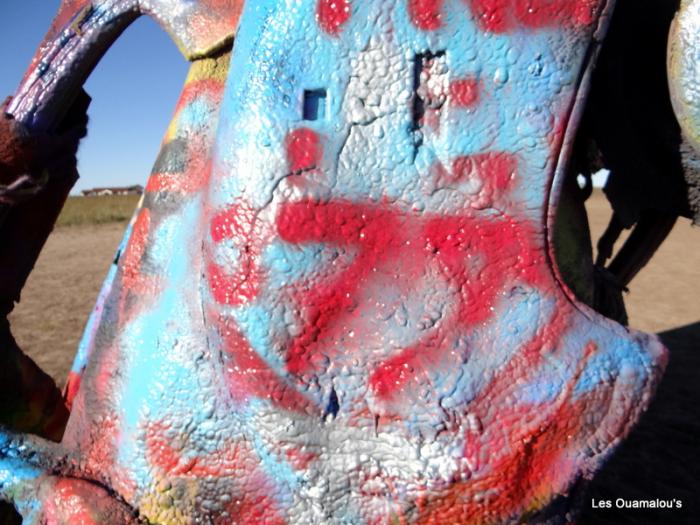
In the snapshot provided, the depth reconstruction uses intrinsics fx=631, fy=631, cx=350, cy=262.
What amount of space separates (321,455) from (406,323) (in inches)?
8.6

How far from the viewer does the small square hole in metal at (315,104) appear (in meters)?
0.87

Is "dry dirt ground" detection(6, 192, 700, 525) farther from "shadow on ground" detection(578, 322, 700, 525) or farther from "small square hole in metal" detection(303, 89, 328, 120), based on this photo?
"small square hole in metal" detection(303, 89, 328, 120)

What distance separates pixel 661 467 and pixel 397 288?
6.70 ft

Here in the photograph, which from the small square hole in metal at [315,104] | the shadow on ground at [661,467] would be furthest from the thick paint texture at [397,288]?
the shadow on ground at [661,467]

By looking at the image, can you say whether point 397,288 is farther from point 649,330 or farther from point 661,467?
point 649,330

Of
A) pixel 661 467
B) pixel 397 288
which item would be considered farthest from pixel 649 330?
pixel 397 288

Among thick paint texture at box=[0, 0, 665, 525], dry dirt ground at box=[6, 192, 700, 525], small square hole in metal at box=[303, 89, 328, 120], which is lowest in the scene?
dry dirt ground at box=[6, 192, 700, 525]

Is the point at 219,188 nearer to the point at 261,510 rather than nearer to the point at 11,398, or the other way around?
the point at 261,510

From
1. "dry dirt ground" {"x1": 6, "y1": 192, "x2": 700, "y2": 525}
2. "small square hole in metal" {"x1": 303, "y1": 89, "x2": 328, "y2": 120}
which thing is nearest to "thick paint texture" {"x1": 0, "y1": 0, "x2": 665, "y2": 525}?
"small square hole in metal" {"x1": 303, "y1": 89, "x2": 328, "y2": 120}

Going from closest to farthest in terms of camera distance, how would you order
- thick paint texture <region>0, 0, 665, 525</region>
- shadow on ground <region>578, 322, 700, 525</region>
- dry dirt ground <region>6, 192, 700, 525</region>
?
thick paint texture <region>0, 0, 665, 525</region>
shadow on ground <region>578, 322, 700, 525</region>
dry dirt ground <region>6, 192, 700, 525</region>

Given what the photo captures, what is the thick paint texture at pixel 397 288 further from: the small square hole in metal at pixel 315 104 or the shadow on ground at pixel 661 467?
the shadow on ground at pixel 661 467

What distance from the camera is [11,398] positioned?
4.51 feet

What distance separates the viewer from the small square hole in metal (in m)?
0.87

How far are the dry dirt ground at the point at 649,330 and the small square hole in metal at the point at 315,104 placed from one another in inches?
68.7
